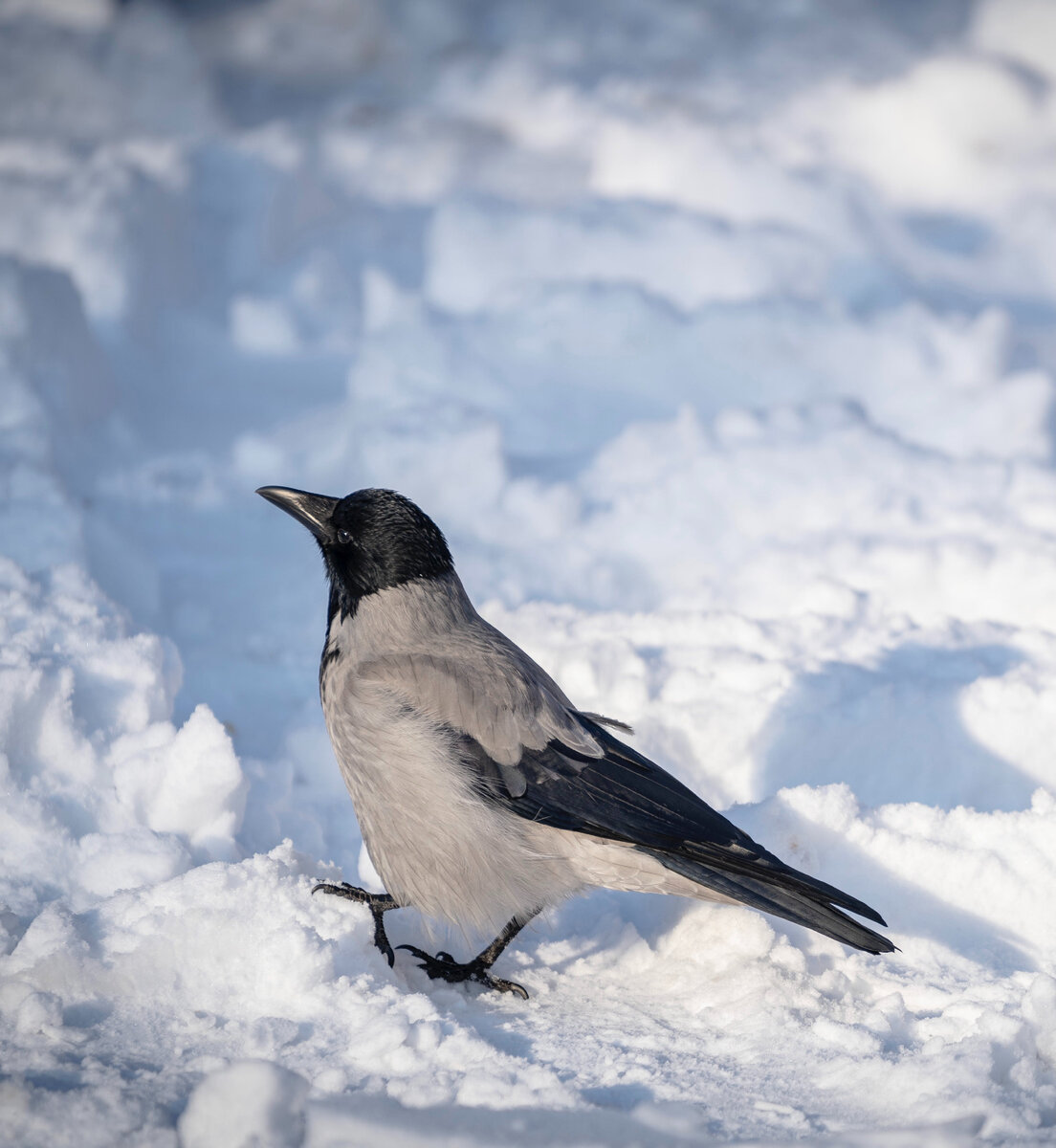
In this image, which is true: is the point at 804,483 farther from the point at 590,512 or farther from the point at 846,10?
the point at 846,10

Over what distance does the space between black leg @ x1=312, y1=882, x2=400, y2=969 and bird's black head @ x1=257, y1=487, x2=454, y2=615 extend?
675 millimetres

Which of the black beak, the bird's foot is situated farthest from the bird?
the black beak

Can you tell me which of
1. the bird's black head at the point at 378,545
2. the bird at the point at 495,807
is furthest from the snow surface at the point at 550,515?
the bird's black head at the point at 378,545

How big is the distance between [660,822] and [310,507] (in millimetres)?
1237

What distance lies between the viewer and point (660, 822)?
8.30ft

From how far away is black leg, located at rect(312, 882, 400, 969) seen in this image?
262 centimetres

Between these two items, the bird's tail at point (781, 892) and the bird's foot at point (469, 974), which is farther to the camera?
the bird's foot at point (469, 974)

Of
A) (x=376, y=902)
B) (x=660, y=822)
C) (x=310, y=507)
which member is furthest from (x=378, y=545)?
(x=660, y=822)

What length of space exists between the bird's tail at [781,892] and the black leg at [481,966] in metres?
0.44

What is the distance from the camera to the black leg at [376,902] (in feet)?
8.61

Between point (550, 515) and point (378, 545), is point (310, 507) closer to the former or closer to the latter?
point (378, 545)

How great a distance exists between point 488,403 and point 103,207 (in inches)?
90.3

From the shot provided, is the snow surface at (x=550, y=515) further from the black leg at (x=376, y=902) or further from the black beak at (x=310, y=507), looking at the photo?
the black beak at (x=310, y=507)

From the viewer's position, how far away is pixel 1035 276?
25.8ft
